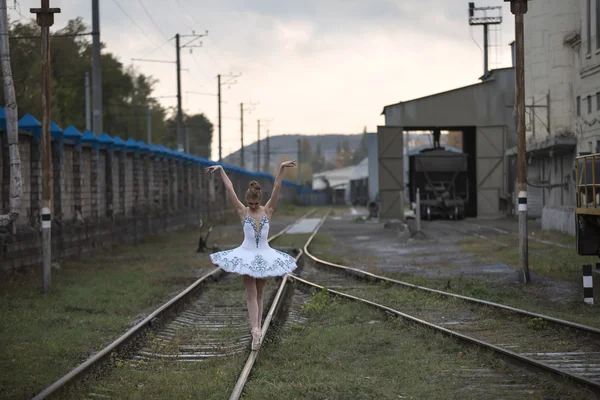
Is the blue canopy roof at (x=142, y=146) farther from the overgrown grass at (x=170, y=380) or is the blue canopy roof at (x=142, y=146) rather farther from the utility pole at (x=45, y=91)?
the overgrown grass at (x=170, y=380)

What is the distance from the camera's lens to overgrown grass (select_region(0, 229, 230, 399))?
9500mm

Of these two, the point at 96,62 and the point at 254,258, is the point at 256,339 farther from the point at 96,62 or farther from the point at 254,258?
the point at 96,62

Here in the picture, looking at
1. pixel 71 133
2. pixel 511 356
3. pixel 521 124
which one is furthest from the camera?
pixel 71 133

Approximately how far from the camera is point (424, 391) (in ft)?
25.8

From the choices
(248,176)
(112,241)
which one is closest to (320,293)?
(112,241)

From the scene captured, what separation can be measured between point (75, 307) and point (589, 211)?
9.14 metres

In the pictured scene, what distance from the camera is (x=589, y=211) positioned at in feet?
50.0

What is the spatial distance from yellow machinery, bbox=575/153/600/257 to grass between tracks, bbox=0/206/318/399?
25.4ft

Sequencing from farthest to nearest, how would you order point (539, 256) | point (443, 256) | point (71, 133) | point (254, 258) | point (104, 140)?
1. point (104, 140)
2. point (443, 256)
3. point (71, 133)
4. point (539, 256)
5. point (254, 258)

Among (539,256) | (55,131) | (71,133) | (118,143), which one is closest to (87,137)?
(71,133)

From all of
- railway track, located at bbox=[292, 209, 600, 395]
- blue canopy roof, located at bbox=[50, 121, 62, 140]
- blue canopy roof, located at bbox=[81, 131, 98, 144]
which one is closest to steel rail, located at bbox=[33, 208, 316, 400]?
railway track, located at bbox=[292, 209, 600, 395]

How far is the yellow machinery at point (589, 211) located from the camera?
15.3 meters

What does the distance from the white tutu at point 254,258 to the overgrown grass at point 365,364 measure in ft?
3.14

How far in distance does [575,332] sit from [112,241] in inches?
805
